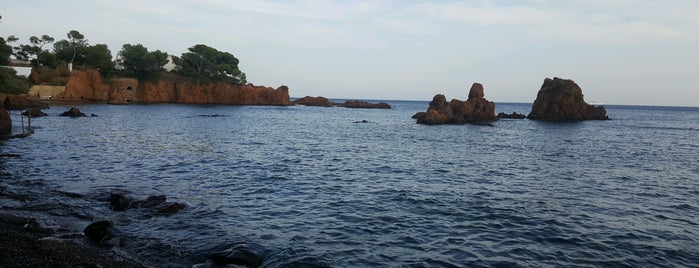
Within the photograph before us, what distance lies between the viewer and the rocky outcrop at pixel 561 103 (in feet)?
330

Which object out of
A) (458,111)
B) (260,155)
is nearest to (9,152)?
(260,155)

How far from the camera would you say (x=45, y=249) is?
11047 millimetres

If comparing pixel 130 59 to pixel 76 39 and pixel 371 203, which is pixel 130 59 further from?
pixel 371 203

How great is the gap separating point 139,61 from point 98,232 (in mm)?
138343

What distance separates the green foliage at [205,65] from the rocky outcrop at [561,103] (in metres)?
109

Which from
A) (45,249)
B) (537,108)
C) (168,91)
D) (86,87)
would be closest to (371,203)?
(45,249)

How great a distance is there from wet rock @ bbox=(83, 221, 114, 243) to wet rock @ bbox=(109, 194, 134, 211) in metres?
3.83

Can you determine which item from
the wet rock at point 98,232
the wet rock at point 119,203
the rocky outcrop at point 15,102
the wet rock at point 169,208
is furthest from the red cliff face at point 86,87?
the wet rock at point 98,232

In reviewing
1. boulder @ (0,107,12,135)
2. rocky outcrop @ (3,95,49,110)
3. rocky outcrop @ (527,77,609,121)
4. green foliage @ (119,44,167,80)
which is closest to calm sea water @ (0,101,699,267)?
boulder @ (0,107,12,135)

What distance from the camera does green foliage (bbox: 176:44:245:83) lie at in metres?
150

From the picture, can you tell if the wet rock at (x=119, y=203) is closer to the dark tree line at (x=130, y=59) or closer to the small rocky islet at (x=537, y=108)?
the small rocky islet at (x=537, y=108)

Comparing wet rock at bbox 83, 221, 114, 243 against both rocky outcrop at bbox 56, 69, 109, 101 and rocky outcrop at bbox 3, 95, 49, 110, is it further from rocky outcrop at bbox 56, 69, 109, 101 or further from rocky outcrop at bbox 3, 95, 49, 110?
rocky outcrop at bbox 56, 69, 109, 101

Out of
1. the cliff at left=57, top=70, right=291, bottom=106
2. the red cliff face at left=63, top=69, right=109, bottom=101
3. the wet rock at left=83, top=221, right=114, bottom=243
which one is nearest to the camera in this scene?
the wet rock at left=83, top=221, right=114, bottom=243

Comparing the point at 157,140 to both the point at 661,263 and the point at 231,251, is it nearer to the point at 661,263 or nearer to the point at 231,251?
the point at 231,251
